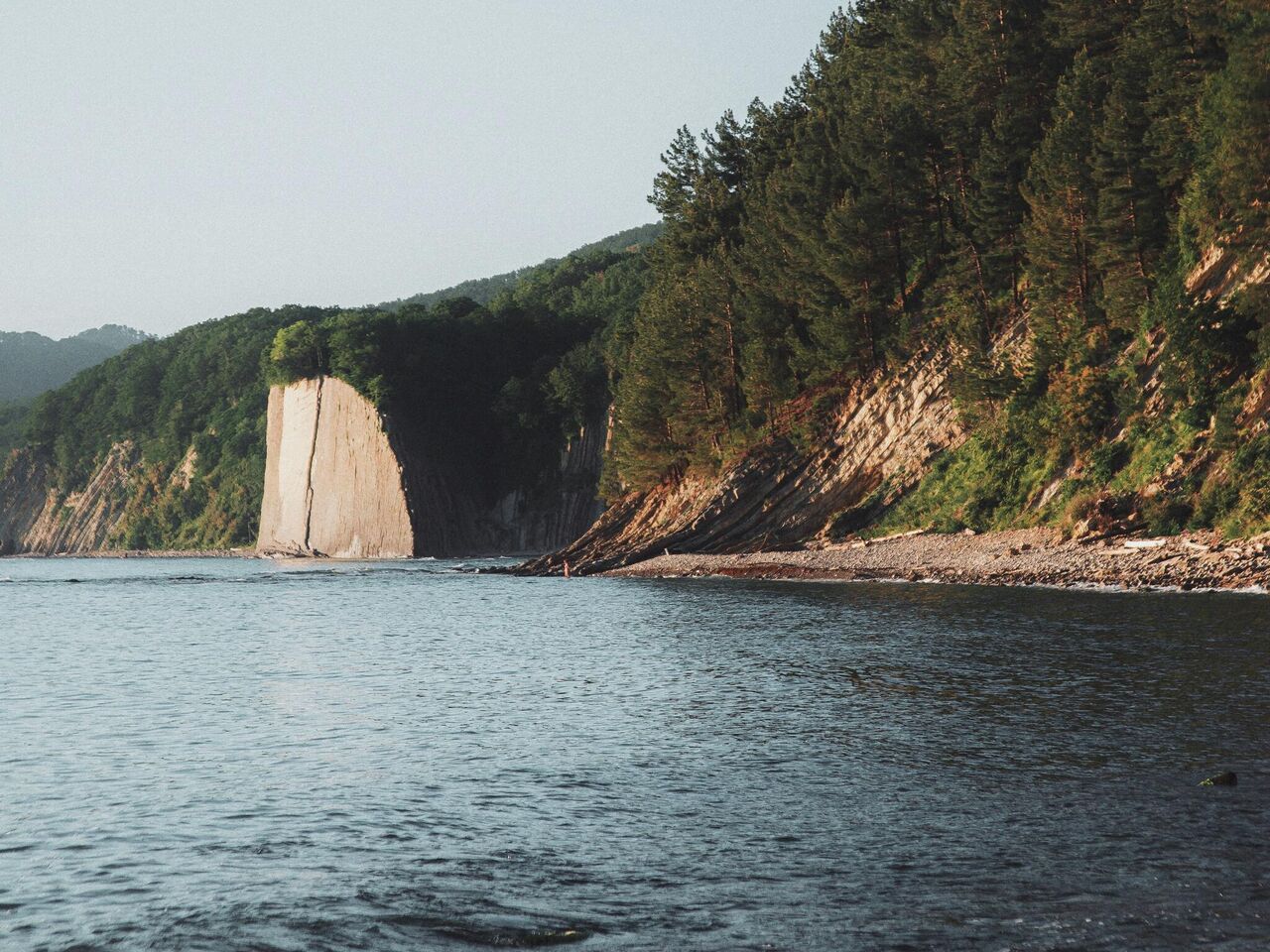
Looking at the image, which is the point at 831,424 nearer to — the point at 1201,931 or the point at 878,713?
the point at 878,713

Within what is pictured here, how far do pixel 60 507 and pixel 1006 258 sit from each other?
524 feet

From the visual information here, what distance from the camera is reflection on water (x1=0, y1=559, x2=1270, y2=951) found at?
11.9 meters

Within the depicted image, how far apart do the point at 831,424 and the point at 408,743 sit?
55921mm

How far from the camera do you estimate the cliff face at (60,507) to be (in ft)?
590

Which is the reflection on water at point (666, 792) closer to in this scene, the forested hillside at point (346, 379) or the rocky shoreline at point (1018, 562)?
the rocky shoreline at point (1018, 562)

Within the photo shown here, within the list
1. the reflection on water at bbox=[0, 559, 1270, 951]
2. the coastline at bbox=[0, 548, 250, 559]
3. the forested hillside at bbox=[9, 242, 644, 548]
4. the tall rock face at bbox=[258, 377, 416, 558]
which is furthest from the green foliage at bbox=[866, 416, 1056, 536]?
the coastline at bbox=[0, 548, 250, 559]

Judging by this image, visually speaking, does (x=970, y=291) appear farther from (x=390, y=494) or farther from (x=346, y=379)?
(x=346, y=379)

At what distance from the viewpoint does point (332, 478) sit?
130375mm

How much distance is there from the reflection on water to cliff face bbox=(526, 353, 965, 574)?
31787 millimetres

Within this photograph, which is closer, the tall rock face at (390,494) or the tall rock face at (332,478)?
the tall rock face at (332,478)

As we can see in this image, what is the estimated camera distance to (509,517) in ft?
440

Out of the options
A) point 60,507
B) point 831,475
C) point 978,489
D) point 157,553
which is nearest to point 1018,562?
point 978,489

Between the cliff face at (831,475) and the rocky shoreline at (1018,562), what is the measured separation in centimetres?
262

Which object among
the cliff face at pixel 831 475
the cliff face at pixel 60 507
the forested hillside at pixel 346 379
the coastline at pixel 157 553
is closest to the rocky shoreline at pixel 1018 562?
the cliff face at pixel 831 475
